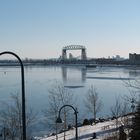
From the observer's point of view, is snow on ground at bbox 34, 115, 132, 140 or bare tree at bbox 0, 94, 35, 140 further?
snow on ground at bbox 34, 115, 132, 140

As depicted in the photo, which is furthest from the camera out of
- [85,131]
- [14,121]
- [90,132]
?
[85,131]

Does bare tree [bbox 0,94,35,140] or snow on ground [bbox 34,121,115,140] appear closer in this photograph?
bare tree [bbox 0,94,35,140]

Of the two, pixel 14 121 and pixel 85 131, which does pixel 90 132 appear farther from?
pixel 14 121

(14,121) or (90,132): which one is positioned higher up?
(14,121)

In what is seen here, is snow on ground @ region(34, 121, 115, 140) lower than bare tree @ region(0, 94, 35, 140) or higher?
lower

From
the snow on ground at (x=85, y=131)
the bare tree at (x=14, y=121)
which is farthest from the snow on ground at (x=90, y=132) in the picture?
the bare tree at (x=14, y=121)

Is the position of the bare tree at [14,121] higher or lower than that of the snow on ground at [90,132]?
higher

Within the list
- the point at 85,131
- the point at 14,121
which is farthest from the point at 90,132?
the point at 14,121

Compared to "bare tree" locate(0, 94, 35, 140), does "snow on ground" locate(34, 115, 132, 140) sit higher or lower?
lower

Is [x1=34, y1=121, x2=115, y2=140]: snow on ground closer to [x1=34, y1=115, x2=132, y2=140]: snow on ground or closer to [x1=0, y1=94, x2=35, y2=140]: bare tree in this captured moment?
[x1=34, y1=115, x2=132, y2=140]: snow on ground

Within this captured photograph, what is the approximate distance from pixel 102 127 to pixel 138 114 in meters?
15.5

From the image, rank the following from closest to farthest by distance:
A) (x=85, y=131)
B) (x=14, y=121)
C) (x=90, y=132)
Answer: (x=14, y=121) < (x=90, y=132) < (x=85, y=131)

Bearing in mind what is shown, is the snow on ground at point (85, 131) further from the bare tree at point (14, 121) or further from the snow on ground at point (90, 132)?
the bare tree at point (14, 121)

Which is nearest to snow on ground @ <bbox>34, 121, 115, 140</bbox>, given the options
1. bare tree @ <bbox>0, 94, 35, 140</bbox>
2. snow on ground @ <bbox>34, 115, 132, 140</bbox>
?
snow on ground @ <bbox>34, 115, 132, 140</bbox>
